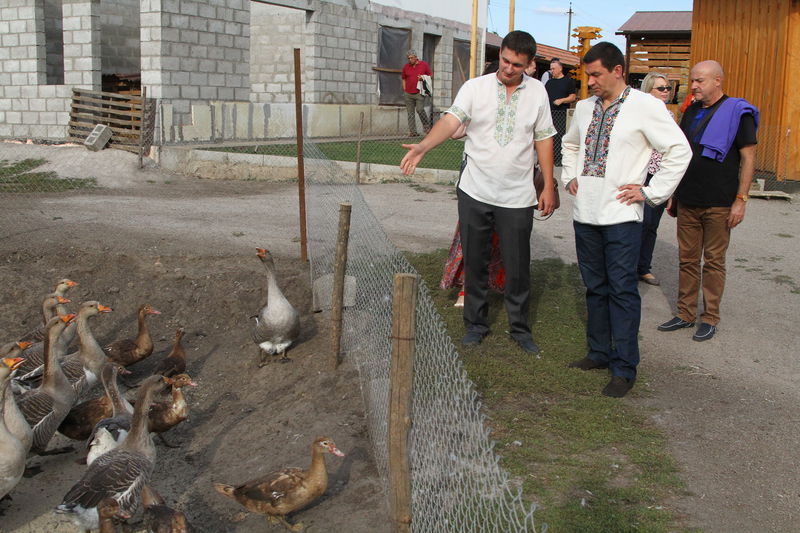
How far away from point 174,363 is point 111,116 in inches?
445

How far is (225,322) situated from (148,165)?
8.64 metres

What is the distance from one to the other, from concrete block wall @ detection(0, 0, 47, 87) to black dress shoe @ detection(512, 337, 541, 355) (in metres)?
14.8

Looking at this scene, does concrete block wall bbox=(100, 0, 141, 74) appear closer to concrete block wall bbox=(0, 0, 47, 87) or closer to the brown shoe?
concrete block wall bbox=(0, 0, 47, 87)

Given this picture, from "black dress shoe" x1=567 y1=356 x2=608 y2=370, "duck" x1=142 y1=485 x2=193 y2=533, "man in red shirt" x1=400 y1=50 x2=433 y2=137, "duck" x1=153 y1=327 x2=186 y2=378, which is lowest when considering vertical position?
"duck" x1=142 y1=485 x2=193 y2=533

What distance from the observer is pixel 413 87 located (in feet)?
66.6

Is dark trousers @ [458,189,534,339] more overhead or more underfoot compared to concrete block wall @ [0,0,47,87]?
more underfoot

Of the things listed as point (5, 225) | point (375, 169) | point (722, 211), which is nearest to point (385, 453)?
point (722, 211)

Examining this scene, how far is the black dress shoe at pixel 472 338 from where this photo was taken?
5738mm

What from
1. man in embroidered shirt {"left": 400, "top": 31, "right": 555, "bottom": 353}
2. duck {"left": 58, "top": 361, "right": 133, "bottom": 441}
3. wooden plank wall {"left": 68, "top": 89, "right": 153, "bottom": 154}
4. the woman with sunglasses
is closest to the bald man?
the woman with sunglasses

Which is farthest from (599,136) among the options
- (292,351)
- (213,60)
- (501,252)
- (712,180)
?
(213,60)

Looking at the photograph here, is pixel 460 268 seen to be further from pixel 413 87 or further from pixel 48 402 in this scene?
pixel 413 87

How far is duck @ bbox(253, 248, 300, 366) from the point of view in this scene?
6.26 m

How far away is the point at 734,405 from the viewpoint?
4.98 metres

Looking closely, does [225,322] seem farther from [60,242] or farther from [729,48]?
[729,48]
